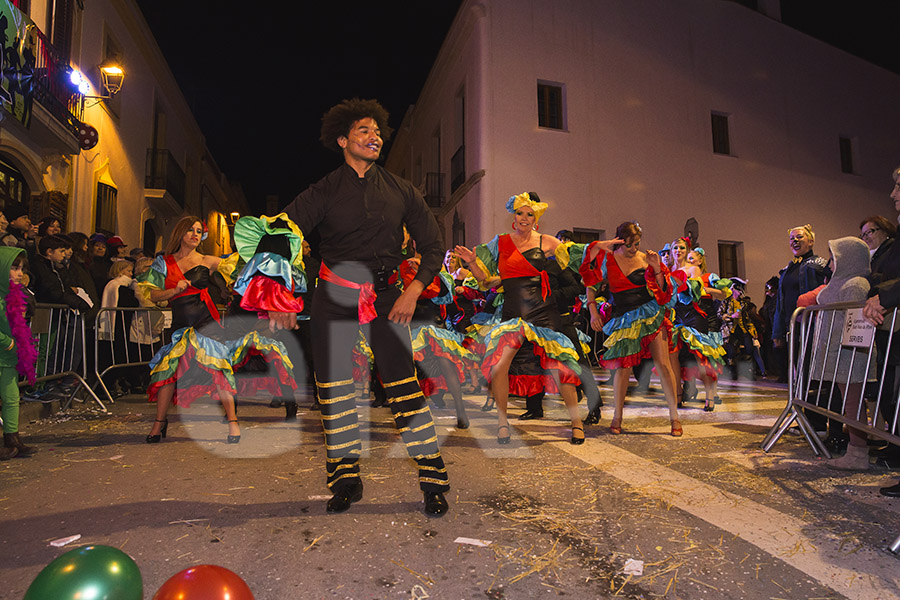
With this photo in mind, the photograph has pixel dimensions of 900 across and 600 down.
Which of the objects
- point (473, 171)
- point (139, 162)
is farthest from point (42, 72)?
point (473, 171)

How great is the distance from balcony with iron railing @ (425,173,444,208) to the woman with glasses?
14.3 meters

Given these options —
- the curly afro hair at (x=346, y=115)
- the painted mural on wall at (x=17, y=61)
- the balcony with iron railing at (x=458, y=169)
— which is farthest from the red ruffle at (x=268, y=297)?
the balcony with iron railing at (x=458, y=169)

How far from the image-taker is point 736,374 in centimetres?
1216

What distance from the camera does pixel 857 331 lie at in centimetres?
379

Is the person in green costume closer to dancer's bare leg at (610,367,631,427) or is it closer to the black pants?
the black pants

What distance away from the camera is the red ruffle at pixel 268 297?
2.81 meters

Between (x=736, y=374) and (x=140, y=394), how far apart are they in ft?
38.9

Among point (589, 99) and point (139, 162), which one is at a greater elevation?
point (589, 99)

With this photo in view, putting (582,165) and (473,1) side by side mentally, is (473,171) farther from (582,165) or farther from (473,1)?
(473,1)

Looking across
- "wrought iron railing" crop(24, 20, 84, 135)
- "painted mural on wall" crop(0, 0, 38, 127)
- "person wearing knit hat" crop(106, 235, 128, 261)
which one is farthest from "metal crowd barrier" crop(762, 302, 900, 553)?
"wrought iron railing" crop(24, 20, 84, 135)

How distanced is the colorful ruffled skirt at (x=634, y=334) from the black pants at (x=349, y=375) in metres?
2.72

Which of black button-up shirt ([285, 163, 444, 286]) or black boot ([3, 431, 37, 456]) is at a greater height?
black button-up shirt ([285, 163, 444, 286])

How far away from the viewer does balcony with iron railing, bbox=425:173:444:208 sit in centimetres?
1955

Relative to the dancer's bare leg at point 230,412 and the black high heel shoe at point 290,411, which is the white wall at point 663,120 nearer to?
the black high heel shoe at point 290,411
